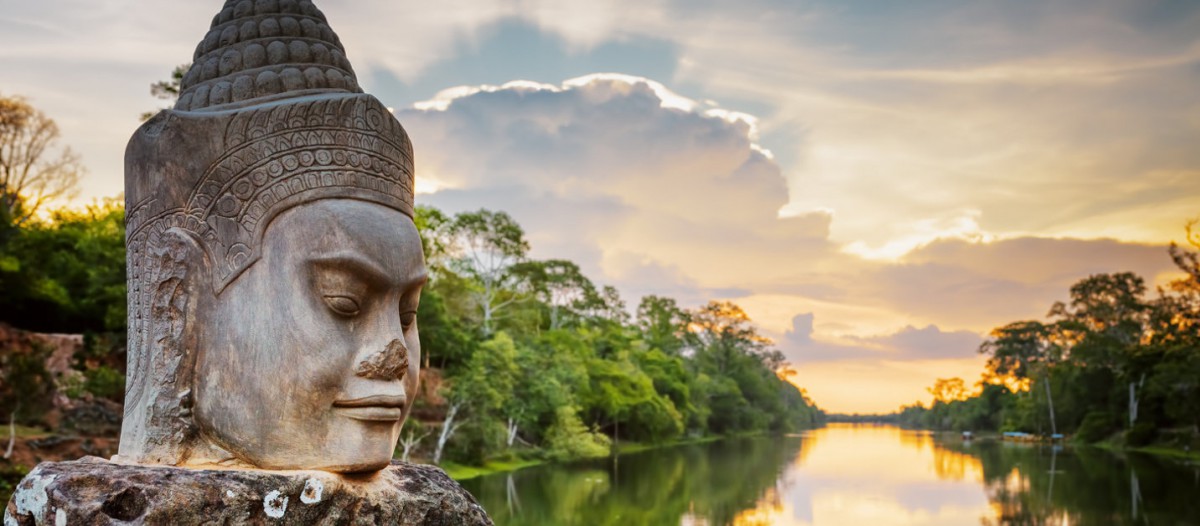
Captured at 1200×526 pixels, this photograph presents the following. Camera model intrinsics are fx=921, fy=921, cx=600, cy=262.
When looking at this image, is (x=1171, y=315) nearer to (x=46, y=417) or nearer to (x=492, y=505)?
(x=492, y=505)

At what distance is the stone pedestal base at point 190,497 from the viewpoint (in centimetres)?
361

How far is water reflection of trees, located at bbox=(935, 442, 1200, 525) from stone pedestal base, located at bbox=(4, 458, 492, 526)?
19.3 meters

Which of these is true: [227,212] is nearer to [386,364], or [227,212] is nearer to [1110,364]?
[386,364]

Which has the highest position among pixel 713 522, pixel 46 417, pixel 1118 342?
pixel 1118 342

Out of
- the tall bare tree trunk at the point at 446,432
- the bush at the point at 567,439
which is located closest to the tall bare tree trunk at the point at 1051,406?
the bush at the point at 567,439

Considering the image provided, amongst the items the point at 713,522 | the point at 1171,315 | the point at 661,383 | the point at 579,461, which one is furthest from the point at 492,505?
the point at 1171,315

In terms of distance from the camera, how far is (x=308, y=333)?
407cm

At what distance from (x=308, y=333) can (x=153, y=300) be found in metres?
0.73

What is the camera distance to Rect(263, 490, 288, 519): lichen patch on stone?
385 cm

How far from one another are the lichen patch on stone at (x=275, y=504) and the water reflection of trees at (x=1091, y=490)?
1954 cm

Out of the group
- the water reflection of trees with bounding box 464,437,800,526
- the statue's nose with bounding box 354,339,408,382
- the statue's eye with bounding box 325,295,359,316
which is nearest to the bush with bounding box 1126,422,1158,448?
the water reflection of trees with bounding box 464,437,800,526

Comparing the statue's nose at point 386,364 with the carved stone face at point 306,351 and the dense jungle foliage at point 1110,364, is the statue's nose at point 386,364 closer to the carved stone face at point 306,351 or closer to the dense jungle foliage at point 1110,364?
the carved stone face at point 306,351

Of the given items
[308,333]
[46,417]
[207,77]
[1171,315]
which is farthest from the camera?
[1171,315]

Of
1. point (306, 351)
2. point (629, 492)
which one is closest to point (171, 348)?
point (306, 351)
